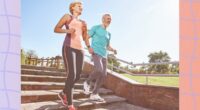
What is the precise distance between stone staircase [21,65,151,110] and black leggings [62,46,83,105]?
1.17 ft

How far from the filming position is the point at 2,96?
1.45m

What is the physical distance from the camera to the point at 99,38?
4406mm

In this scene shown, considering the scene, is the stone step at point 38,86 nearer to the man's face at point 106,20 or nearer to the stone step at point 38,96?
the stone step at point 38,96

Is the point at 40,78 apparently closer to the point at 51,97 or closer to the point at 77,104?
the point at 51,97

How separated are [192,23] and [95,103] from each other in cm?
301

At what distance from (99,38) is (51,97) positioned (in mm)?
1110

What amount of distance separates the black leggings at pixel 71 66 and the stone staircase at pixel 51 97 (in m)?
0.36

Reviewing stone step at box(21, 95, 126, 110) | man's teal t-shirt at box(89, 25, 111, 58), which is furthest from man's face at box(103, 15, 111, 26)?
stone step at box(21, 95, 126, 110)

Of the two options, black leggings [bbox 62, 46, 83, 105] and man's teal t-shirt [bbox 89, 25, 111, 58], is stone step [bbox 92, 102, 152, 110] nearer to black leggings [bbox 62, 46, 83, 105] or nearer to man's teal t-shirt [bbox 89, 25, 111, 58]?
man's teal t-shirt [bbox 89, 25, 111, 58]

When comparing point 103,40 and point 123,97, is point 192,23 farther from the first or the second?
point 123,97

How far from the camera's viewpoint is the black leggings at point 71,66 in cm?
334

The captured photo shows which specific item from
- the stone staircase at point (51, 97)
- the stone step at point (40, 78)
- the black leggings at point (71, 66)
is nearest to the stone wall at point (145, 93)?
the stone staircase at point (51, 97)

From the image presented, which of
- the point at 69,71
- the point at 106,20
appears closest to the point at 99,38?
the point at 106,20

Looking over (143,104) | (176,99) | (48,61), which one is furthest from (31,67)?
(48,61)
